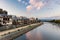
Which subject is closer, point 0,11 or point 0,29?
point 0,29

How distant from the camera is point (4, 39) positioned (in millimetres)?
16125

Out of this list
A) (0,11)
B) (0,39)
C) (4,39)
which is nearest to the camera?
(0,39)

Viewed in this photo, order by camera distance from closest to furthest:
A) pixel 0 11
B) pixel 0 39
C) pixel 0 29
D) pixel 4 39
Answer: pixel 0 39 → pixel 4 39 → pixel 0 29 → pixel 0 11

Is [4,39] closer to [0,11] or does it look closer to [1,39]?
[1,39]

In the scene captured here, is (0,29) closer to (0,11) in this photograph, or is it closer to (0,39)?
(0,39)

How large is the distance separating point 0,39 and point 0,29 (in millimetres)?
11600

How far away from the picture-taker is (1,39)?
1524 cm

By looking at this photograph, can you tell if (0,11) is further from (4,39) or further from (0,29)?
(4,39)

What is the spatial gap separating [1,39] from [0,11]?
52.5 meters

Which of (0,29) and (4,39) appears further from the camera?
(0,29)

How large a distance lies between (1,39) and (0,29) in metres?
11.4

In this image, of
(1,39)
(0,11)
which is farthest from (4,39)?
(0,11)

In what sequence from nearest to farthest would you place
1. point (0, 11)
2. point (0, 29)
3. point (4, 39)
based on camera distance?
1. point (4, 39)
2. point (0, 29)
3. point (0, 11)

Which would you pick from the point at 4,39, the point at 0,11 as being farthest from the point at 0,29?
the point at 0,11
